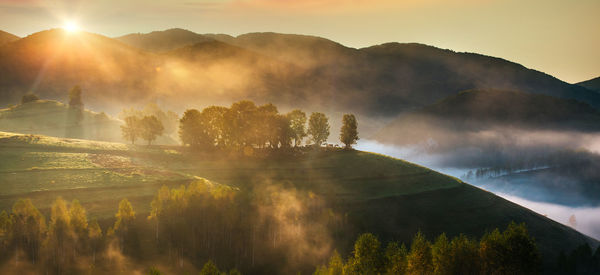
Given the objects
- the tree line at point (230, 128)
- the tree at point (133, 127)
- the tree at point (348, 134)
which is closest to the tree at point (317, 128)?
the tree at point (348, 134)

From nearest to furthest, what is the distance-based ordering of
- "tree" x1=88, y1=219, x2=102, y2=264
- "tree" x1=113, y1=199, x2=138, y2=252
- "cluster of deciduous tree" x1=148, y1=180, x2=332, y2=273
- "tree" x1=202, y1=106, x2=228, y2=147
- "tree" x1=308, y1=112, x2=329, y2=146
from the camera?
"tree" x1=88, y1=219, x2=102, y2=264
"tree" x1=113, y1=199, x2=138, y2=252
"cluster of deciduous tree" x1=148, y1=180, x2=332, y2=273
"tree" x1=202, y1=106, x2=228, y2=147
"tree" x1=308, y1=112, x2=329, y2=146

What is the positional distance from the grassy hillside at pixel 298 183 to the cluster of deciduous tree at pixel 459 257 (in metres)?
30.4

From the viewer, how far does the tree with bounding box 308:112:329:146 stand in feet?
538

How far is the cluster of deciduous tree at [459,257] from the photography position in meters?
64.3

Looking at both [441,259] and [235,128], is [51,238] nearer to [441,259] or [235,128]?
[441,259]

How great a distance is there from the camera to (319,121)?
165125 millimetres

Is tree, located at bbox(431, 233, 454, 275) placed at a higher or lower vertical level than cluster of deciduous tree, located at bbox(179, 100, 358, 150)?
lower

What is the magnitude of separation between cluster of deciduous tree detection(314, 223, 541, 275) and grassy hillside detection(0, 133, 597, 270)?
30383mm

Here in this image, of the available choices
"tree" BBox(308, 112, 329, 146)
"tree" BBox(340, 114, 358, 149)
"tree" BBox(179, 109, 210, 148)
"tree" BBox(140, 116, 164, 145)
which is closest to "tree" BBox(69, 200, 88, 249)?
"tree" BBox(179, 109, 210, 148)

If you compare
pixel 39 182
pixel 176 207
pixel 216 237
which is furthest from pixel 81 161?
pixel 216 237

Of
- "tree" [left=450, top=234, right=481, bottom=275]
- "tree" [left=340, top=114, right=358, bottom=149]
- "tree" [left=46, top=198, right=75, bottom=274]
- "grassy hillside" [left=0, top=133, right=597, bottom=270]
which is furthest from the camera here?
"tree" [left=340, top=114, right=358, bottom=149]

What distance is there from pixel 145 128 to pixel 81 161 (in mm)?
46863

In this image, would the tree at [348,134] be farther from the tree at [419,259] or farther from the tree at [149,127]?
the tree at [419,259]

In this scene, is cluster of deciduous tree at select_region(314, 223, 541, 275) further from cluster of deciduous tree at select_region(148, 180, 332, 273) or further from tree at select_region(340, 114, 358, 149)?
tree at select_region(340, 114, 358, 149)
